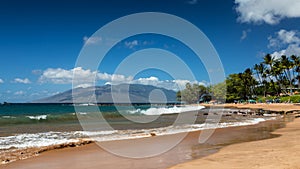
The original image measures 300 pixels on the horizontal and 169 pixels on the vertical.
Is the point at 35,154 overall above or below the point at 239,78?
below

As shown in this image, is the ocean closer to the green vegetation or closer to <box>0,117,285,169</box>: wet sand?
<box>0,117,285,169</box>: wet sand

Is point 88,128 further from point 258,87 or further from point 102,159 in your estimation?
point 258,87

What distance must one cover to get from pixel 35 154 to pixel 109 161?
3656 mm

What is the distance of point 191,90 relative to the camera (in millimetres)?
151250

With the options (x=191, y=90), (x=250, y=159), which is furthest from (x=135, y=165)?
(x=191, y=90)

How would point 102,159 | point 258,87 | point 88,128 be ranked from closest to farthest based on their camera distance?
point 102,159 < point 88,128 < point 258,87

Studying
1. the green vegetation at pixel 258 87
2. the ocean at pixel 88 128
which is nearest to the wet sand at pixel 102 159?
the ocean at pixel 88 128

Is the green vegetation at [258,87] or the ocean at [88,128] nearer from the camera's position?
the ocean at [88,128]

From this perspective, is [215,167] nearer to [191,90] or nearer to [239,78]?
[239,78]

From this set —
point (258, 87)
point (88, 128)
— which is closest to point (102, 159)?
point (88, 128)

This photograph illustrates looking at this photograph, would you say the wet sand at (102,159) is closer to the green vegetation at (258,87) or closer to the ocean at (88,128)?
the ocean at (88,128)

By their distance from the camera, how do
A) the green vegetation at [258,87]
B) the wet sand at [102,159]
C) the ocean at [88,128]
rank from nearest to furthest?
the wet sand at [102,159] → the ocean at [88,128] → the green vegetation at [258,87]

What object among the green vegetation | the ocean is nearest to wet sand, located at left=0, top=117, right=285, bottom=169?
the ocean

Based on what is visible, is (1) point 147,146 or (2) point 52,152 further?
(1) point 147,146
